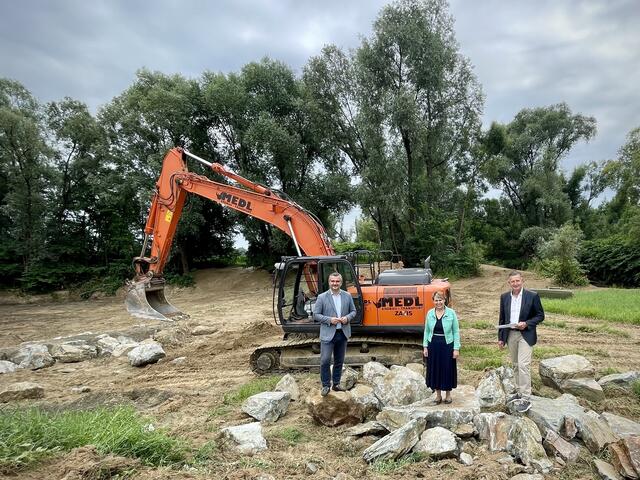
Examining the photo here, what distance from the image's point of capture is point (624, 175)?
21.1 m

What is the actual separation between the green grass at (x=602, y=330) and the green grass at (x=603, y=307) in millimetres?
932

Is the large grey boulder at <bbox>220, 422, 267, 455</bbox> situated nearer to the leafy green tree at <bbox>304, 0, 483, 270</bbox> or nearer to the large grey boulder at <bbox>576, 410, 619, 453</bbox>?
the large grey boulder at <bbox>576, 410, 619, 453</bbox>

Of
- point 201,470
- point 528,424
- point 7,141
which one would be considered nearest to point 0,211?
point 7,141

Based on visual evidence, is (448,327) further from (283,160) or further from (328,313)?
(283,160)

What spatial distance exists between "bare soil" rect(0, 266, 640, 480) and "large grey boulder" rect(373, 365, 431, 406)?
29.7 inches

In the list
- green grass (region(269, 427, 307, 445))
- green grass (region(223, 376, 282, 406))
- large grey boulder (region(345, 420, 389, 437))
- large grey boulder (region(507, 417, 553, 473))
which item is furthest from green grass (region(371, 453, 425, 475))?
green grass (region(223, 376, 282, 406))

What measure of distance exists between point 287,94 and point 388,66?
218 inches

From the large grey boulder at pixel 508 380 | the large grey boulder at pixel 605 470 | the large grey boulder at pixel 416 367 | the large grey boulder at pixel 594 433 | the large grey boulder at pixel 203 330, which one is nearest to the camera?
the large grey boulder at pixel 605 470

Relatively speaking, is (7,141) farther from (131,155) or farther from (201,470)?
(201,470)

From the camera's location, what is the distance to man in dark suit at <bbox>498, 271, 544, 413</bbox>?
5016 mm

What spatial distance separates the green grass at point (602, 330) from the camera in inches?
349

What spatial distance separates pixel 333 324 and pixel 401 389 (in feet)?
3.67

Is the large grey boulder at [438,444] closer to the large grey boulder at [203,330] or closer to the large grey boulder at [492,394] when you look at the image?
the large grey boulder at [492,394]

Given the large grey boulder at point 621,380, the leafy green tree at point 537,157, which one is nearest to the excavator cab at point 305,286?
the large grey boulder at point 621,380
